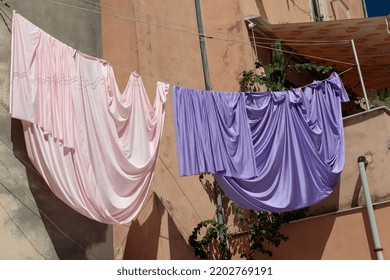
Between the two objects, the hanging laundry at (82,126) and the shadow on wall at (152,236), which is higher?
the hanging laundry at (82,126)

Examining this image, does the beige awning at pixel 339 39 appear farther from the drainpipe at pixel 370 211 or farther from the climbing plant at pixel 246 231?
the drainpipe at pixel 370 211

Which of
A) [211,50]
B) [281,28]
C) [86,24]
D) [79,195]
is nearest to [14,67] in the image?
[79,195]

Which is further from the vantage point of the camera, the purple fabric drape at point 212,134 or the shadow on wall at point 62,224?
the purple fabric drape at point 212,134

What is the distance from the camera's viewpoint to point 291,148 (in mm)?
10445

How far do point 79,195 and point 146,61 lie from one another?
305 centimetres

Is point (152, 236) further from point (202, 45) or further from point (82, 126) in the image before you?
point (202, 45)

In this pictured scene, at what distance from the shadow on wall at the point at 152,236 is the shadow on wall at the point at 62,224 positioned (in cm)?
50

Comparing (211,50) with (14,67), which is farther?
(211,50)

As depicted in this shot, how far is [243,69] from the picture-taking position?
1223 cm

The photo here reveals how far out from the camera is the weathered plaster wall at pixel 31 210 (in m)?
8.50

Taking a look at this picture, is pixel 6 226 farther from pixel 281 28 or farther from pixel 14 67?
pixel 281 28


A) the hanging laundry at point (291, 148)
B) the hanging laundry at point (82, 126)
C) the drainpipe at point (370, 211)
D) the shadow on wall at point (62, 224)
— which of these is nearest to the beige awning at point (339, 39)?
the hanging laundry at point (291, 148)

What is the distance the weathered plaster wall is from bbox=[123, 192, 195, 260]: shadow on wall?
1.21 ft

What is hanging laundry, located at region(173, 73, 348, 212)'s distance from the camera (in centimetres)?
991
